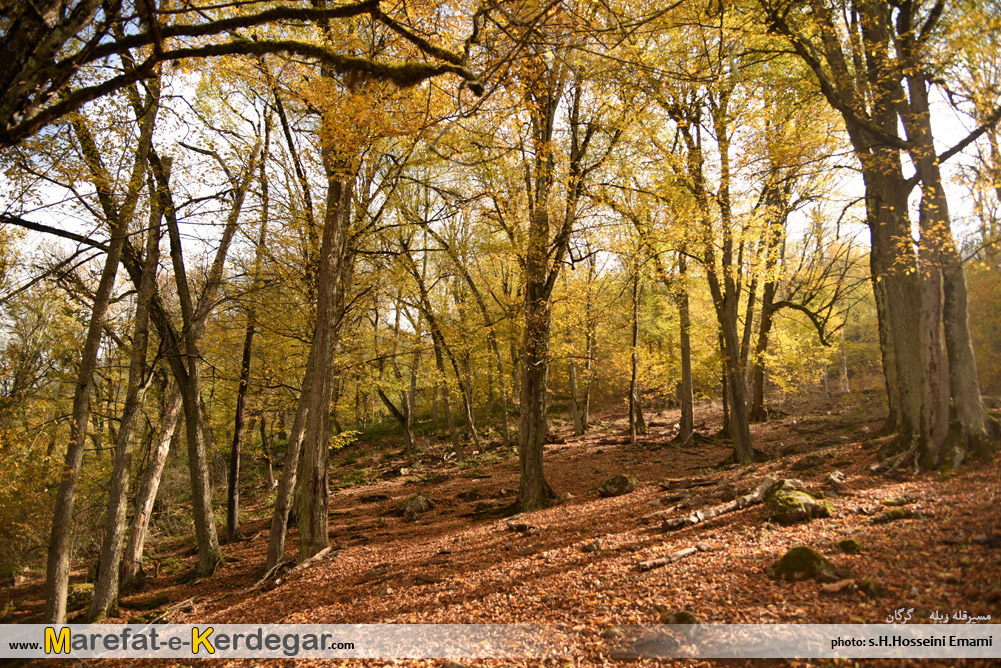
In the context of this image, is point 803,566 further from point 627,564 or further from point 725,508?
point 725,508

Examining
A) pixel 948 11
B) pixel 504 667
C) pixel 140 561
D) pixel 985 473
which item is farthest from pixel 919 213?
pixel 140 561

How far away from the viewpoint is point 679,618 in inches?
141

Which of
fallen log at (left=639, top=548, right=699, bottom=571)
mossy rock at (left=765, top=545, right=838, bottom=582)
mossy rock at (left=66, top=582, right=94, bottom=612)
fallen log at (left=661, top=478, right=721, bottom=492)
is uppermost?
mossy rock at (left=765, top=545, right=838, bottom=582)

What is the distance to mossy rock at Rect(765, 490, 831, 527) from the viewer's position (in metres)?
5.11

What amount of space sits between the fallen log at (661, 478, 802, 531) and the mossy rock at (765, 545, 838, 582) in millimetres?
1805

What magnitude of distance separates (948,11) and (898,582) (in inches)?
288

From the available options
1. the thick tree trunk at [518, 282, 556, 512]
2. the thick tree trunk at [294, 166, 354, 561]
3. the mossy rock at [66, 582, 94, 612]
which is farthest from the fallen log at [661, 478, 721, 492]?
the mossy rock at [66, 582, 94, 612]

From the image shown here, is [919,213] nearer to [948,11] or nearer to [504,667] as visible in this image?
[948,11]

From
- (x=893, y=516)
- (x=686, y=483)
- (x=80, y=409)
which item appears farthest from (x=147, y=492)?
(x=893, y=516)

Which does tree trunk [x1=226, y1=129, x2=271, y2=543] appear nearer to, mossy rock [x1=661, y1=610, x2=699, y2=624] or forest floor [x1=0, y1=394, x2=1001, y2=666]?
forest floor [x1=0, y1=394, x2=1001, y2=666]

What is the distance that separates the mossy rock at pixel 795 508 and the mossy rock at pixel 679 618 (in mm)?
2210

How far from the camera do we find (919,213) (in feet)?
20.5

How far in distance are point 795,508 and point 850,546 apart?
3.69 ft

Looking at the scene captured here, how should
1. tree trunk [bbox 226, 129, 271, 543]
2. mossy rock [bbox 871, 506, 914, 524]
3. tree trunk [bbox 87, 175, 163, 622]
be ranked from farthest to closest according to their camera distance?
1. tree trunk [bbox 226, 129, 271, 543]
2. tree trunk [bbox 87, 175, 163, 622]
3. mossy rock [bbox 871, 506, 914, 524]
